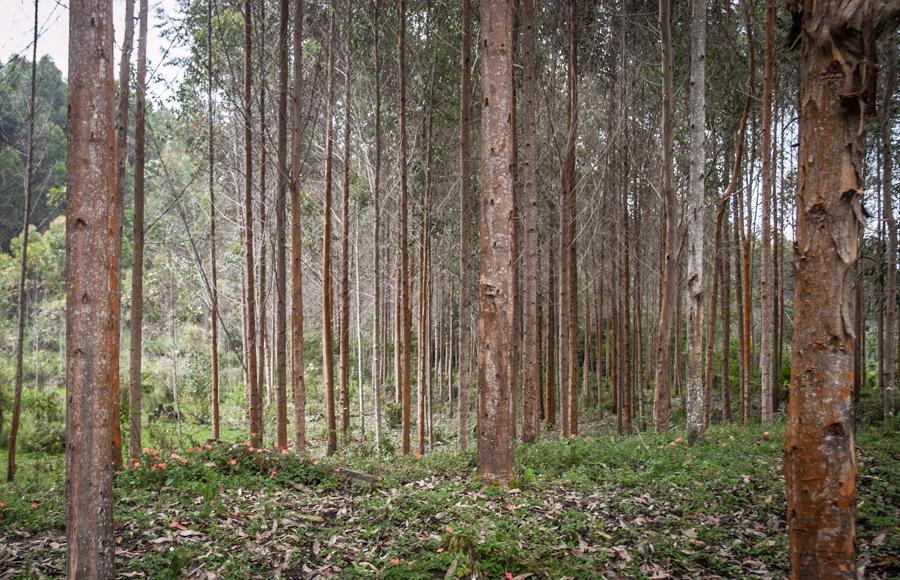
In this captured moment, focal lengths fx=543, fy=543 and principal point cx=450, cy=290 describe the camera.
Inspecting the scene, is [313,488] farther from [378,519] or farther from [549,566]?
[549,566]

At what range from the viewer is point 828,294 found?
235 cm

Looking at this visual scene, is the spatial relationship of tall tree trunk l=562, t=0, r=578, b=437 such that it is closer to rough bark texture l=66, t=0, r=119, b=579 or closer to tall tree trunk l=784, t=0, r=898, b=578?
tall tree trunk l=784, t=0, r=898, b=578

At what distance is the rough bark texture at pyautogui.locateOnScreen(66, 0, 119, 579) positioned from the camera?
309cm

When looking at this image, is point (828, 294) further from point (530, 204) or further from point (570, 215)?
point (570, 215)

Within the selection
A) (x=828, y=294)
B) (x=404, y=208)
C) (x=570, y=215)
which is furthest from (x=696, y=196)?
(x=828, y=294)

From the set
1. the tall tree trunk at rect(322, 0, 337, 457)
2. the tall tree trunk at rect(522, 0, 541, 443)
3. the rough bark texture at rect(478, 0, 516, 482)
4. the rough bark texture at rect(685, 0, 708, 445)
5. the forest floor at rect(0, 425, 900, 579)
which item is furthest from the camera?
the tall tree trunk at rect(322, 0, 337, 457)

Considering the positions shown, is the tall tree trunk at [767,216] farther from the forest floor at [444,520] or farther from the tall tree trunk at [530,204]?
the tall tree trunk at [530,204]

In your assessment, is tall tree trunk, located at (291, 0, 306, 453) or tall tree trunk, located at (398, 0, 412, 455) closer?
tall tree trunk, located at (291, 0, 306, 453)

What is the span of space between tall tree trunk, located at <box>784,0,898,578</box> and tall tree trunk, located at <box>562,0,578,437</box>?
307 inches

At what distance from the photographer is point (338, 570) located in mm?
Result: 3799

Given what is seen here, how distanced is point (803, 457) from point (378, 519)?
344cm

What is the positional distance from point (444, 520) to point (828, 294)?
3402 millimetres

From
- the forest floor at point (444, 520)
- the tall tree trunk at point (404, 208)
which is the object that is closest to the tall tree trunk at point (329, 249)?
the tall tree trunk at point (404, 208)

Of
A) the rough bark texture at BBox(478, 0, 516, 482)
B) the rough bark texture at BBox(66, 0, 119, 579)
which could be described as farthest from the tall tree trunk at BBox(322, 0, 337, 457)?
the rough bark texture at BBox(66, 0, 119, 579)
